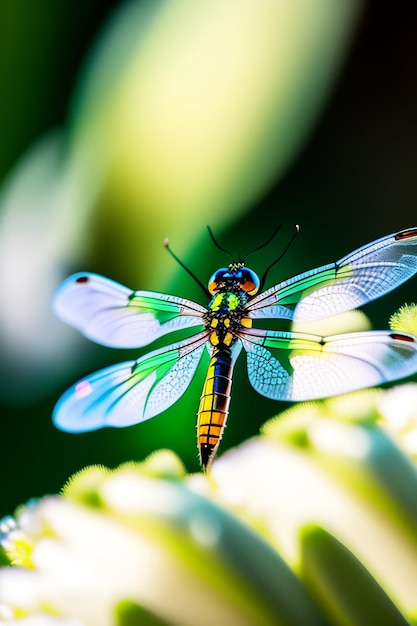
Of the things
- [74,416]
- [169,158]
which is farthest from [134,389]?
[169,158]

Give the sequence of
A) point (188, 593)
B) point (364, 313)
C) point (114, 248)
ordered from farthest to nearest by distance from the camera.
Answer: point (114, 248) → point (364, 313) → point (188, 593)

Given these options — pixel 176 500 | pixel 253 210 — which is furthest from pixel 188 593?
pixel 253 210

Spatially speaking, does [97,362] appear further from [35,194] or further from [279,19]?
[279,19]

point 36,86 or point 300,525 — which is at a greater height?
point 36,86

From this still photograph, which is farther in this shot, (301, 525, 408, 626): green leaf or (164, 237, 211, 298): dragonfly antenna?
(164, 237, 211, 298): dragonfly antenna

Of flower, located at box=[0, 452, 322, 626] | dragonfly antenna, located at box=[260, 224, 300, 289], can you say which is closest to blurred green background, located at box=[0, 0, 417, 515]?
dragonfly antenna, located at box=[260, 224, 300, 289]

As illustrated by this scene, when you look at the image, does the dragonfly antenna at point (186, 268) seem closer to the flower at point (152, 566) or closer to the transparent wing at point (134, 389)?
the transparent wing at point (134, 389)

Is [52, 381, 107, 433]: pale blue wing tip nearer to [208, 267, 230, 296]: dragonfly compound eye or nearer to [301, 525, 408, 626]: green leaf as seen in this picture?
[208, 267, 230, 296]: dragonfly compound eye
